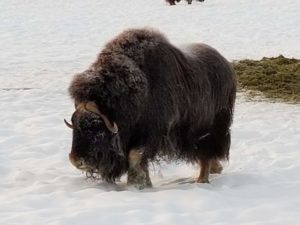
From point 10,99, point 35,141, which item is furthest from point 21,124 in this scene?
point 10,99

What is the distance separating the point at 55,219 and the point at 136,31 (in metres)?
1.63

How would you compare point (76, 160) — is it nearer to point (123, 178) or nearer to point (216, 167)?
point (123, 178)

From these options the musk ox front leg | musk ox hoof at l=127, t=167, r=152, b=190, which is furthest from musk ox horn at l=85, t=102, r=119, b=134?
musk ox hoof at l=127, t=167, r=152, b=190

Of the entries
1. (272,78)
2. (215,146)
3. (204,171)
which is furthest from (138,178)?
(272,78)

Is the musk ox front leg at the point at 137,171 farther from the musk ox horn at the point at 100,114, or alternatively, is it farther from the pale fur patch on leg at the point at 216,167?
the pale fur patch on leg at the point at 216,167

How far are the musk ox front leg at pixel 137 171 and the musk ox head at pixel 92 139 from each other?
0.12 metres

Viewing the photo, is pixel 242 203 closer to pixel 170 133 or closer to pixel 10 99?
pixel 170 133

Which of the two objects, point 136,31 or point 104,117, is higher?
point 136,31

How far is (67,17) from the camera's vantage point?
18375mm

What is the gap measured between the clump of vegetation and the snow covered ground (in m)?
0.44

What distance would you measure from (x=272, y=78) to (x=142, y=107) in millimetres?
4646

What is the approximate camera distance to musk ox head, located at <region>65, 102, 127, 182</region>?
4.12m

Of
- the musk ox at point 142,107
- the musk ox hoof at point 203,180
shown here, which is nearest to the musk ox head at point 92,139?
the musk ox at point 142,107

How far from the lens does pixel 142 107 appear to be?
423 centimetres
